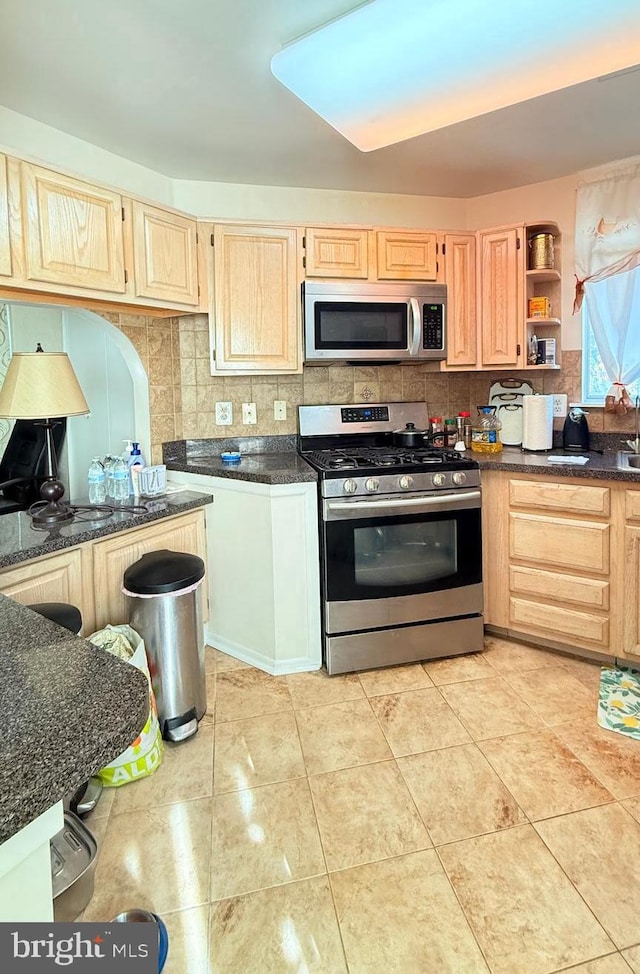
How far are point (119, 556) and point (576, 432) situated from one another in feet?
7.71

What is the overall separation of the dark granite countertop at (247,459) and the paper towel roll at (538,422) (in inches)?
47.9

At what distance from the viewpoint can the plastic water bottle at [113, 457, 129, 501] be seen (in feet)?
8.26

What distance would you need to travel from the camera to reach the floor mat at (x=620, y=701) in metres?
2.12

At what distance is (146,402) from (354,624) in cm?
149

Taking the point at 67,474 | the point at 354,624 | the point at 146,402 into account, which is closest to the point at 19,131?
the point at 146,402

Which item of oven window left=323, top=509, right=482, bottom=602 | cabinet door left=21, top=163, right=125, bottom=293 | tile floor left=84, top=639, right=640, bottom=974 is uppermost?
cabinet door left=21, top=163, right=125, bottom=293

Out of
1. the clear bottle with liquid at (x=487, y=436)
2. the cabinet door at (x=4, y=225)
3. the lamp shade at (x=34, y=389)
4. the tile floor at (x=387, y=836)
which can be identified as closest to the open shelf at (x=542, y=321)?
the clear bottle with liquid at (x=487, y=436)

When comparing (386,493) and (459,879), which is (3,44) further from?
(459,879)

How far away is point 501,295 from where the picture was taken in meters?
2.99

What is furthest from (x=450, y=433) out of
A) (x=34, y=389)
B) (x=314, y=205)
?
(x=34, y=389)

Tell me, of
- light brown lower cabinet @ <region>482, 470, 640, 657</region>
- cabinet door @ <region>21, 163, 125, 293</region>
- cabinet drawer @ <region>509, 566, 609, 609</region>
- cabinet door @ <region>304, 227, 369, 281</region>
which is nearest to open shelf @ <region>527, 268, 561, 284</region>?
cabinet door @ <region>304, 227, 369, 281</region>

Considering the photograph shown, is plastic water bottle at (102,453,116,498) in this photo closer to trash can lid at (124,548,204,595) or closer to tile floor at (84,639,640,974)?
trash can lid at (124,548,204,595)

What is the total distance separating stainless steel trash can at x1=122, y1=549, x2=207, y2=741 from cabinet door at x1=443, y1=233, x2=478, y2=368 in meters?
1.88

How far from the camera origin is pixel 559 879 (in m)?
1.46
